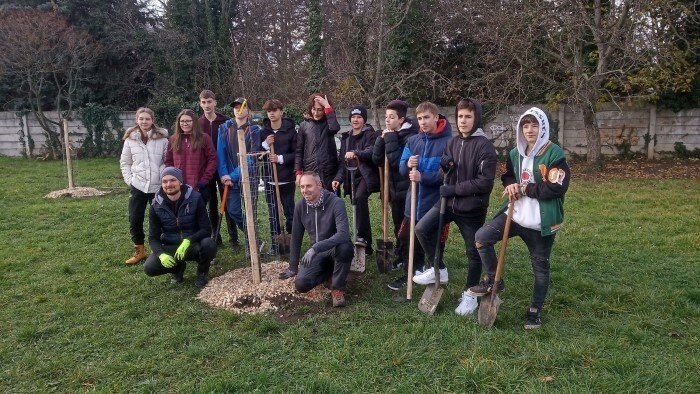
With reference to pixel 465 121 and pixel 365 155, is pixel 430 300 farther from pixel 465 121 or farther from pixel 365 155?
pixel 365 155

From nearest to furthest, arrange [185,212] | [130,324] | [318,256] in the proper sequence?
[130,324], [318,256], [185,212]

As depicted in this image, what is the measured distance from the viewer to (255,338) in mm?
4137

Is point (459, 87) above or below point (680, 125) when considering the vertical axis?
above

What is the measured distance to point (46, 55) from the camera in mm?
17516

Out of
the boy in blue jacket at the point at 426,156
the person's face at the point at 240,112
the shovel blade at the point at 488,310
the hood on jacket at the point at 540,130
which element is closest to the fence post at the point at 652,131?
the boy in blue jacket at the point at 426,156

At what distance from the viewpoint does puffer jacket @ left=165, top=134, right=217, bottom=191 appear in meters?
5.87

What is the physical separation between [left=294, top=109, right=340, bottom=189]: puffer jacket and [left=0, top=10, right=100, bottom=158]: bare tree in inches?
605

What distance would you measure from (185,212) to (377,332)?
2.40 m

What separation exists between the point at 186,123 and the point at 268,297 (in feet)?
7.48

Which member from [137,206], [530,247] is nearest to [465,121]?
[530,247]

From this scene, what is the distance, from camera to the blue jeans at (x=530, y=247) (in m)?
4.15

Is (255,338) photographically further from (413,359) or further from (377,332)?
(413,359)

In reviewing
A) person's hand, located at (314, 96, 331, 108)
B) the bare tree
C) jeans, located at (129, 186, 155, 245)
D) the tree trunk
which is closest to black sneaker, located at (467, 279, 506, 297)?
person's hand, located at (314, 96, 331, 108)

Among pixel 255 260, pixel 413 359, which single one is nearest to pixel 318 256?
pixel 255 260
